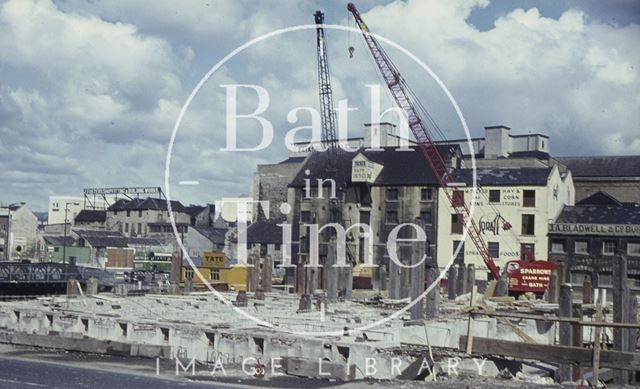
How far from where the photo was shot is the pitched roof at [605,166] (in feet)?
220

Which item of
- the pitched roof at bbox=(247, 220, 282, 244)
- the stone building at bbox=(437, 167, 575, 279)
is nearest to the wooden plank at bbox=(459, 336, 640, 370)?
the stone building at bbox=(437, 167, 575, 279)

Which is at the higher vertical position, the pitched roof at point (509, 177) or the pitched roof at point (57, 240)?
the pitched roof at point (509, 177)

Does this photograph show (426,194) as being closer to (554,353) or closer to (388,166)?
(388,166)

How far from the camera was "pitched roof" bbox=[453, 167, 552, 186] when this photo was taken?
183 ft

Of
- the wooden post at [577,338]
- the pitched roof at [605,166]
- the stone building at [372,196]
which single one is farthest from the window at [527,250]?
the wooden post at [577,338]

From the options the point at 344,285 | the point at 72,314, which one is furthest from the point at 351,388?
the point at 344,285

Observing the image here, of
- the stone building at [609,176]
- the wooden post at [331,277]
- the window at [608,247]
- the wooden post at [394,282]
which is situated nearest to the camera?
the wooden post at [331,277]

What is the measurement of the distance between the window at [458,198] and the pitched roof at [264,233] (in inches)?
798

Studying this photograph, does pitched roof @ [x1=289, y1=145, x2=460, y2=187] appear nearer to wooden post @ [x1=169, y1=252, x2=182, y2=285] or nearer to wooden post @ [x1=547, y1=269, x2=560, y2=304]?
wooden post @ [x1=547, y1=269, x2=560, y2=304]

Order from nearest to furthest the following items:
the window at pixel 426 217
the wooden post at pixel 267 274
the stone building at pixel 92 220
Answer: the wooden post at pixel 267 274 < the window at pixel 426 217 < the stone building at pixel 92 220

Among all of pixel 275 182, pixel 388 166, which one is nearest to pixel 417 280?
pixel 388 166

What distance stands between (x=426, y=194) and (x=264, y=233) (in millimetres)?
20071

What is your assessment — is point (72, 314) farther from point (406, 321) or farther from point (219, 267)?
point (219, 267)

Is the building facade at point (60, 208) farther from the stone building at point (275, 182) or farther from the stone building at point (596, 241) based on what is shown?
the stone building at point (596, 241)
